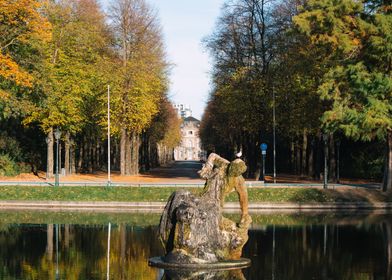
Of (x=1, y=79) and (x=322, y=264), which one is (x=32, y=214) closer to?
(x=1, y=79)

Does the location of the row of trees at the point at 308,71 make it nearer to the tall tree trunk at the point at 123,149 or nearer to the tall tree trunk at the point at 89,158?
the tall tree trunk at the point at 123,149

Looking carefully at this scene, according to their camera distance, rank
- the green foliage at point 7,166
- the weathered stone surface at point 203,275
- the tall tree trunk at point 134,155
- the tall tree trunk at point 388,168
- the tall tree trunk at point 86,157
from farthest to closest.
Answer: the tall tree trunk at point 86,157, the tall tree trunk at point 134,155, the green foliage at point 7,166, the tall tree trunk at point 388,168, the weathered stone surface at point 203,275

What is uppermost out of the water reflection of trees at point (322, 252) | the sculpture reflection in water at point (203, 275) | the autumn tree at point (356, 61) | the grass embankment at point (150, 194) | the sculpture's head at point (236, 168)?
the autumn tree at point (356, 61)

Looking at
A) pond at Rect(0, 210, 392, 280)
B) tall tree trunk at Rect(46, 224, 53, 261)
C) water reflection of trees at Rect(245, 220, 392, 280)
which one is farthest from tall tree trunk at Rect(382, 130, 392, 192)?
tall tree trunk at Rect(46, 224, 53, 261)

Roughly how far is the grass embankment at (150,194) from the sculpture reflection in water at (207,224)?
2184cm

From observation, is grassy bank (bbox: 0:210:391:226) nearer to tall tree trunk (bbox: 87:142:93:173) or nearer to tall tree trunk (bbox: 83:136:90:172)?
tall tree trunk (bbox: 87:142:93:173)

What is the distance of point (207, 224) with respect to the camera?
19203 millimetres

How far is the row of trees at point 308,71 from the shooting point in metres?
A: 37.9

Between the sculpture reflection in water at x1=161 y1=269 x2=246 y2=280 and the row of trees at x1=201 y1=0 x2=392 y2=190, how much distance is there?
20.4 meters

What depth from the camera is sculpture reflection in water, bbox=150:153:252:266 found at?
19125mm

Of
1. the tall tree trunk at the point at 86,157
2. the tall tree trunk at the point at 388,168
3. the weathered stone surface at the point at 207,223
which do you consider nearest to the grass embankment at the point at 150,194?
the tall tree trunk at the point at 388,168

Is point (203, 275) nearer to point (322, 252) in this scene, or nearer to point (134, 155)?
point (322, 252)

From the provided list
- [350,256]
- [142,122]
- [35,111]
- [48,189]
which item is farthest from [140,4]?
[350,256]

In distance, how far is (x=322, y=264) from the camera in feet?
69.2
